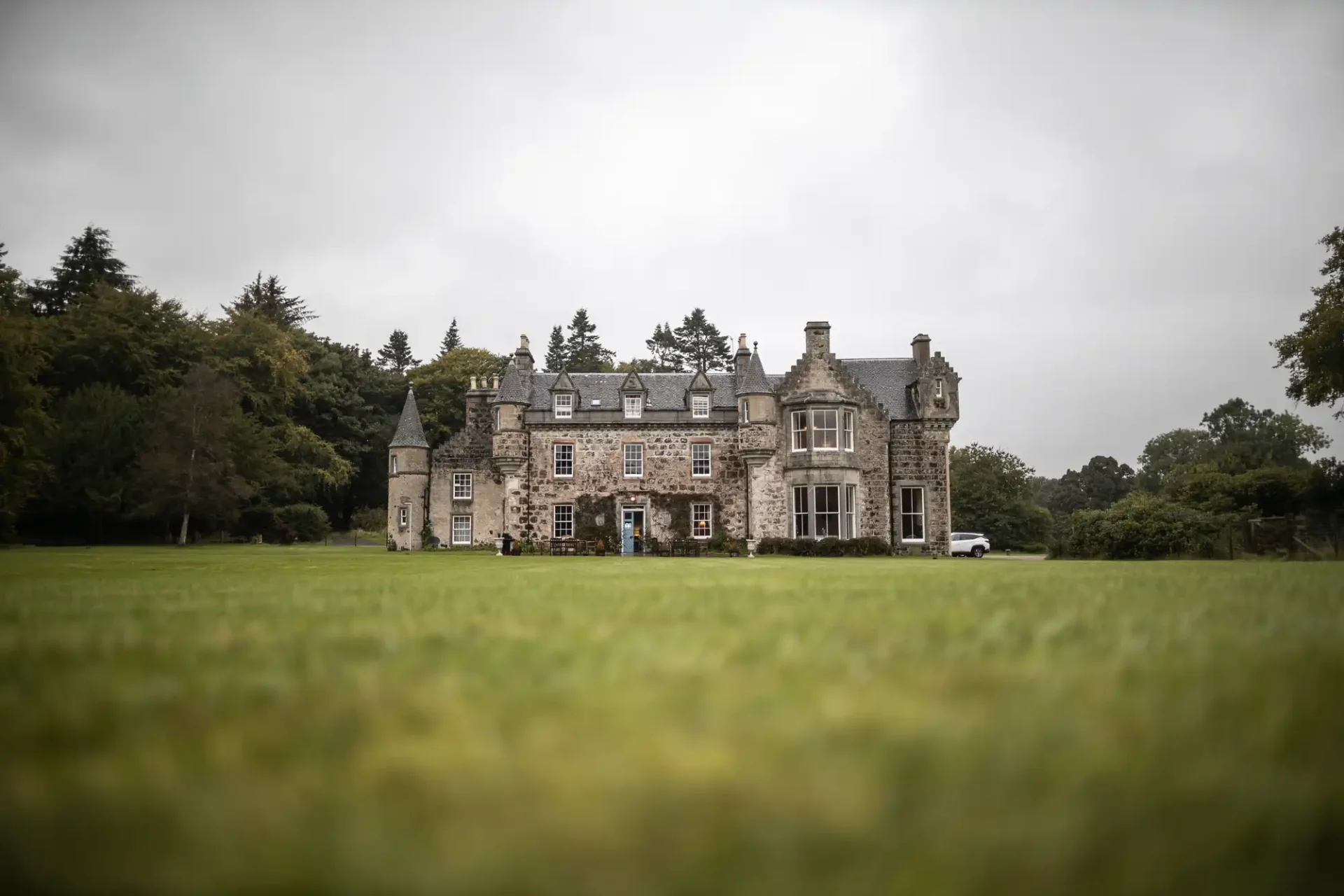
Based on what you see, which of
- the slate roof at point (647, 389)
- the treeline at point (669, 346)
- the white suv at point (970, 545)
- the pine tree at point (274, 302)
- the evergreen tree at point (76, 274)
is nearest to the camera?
the white suv at point (970, 545)

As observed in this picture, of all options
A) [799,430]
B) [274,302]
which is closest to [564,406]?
[799,430]

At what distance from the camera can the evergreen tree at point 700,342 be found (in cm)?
9081

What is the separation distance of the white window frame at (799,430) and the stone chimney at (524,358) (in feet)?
44.0

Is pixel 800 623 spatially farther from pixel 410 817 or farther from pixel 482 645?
Result: pixel 410 817

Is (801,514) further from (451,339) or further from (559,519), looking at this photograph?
(451,339)

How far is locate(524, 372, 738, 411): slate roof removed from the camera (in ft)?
137

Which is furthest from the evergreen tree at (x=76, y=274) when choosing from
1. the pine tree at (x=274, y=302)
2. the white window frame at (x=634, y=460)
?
the white window frame at (x=634, y=460)

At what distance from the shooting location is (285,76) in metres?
37.9

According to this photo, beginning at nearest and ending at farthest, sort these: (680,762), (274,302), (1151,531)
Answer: (680,762)
(1151,531)
(274,302)

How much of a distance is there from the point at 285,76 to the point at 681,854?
44025 millimetres

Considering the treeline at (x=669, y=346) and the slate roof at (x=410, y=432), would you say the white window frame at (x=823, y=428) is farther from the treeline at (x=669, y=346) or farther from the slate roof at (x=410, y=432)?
the treeline at (x=669, y=346)

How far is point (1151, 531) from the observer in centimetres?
2930

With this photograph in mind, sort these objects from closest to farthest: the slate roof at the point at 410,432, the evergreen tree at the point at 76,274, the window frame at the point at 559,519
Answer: the window frame at the point at 559,519, the slate roof at the point at 410,432, the evergreen tree at the point at 76,274

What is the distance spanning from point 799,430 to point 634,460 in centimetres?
805
